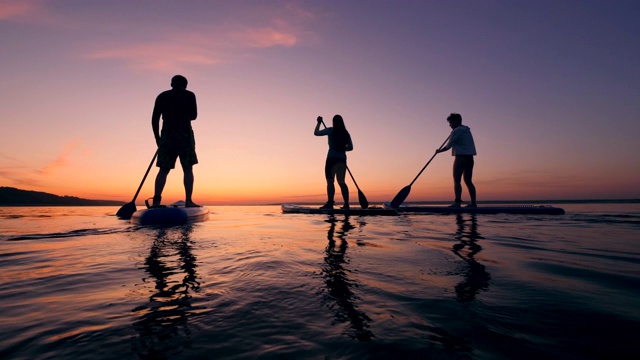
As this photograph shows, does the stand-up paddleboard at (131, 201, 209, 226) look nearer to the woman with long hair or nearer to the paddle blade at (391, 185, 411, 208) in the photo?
the woman with long hair

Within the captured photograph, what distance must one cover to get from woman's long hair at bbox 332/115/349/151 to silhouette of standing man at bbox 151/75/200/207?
4.03m

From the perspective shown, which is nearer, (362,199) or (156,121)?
(156,121)

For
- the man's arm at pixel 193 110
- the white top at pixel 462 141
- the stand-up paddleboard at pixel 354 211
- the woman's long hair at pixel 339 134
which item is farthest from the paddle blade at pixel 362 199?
the man's arm at pixel 193 110

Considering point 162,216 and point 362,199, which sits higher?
point 362,199

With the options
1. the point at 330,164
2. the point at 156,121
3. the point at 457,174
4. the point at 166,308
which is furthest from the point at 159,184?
the point at 457,174

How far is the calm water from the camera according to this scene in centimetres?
107

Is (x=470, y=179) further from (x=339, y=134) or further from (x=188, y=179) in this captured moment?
(x=188, y=179)

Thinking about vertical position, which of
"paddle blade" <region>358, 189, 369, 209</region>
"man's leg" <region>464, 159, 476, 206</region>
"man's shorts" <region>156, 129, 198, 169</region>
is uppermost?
"man's shorts" <region>156, 129, 198, 169</region>

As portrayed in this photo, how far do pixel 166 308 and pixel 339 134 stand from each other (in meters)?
8.18

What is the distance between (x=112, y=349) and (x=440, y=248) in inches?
116

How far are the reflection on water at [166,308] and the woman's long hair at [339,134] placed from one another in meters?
7.01

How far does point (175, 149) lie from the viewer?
689 cm

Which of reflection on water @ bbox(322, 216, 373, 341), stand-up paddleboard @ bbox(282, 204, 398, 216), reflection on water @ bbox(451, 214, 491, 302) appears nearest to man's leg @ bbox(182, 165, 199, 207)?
stand-up paddleboard @ bbox(282, 204, 398, 216)

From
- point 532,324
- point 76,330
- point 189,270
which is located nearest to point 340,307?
point 532,324
